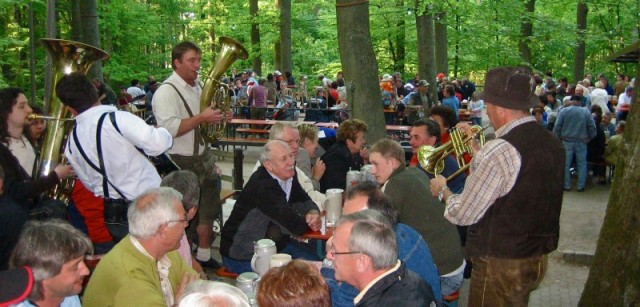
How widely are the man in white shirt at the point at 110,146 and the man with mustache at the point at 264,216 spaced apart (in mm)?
680

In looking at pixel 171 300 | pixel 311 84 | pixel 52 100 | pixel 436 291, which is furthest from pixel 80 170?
pixel 311 84

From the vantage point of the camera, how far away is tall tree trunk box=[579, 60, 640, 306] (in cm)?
521

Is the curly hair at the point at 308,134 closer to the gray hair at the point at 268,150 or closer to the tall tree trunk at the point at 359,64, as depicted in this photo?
the gray hair at the point at 268,150

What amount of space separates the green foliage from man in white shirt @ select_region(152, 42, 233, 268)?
8.42 m

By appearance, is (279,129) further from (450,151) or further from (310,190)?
(450,151)

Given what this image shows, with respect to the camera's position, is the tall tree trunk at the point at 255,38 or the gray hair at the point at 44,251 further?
the tall tree trunk at the point at 255,38

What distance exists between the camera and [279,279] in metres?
2.79

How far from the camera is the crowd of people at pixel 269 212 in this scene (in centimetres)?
319

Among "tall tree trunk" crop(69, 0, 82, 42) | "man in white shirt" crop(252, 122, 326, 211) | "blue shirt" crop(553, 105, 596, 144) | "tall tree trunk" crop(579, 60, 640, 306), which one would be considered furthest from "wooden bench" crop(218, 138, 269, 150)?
"tall tree trunk" crop(579, 60, 640, 306)

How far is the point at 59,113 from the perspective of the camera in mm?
5414

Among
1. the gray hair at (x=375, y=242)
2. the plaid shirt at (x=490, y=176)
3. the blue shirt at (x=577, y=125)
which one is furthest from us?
the blue shirt at (x=577, y=125)

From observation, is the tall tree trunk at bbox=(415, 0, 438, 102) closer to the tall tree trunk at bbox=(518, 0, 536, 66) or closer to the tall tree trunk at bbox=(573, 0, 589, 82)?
the tall tree trunk at bbox=(518, 0, 536, 66)

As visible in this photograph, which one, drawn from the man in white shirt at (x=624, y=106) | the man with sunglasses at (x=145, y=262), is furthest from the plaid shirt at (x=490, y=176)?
the man in white shirt at (x=624, y=106)

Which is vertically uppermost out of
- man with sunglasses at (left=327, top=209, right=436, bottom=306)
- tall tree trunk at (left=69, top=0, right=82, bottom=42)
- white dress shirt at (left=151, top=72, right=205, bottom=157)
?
tall tree trunk at (left=69, top=0, right=82, bottom=42)
